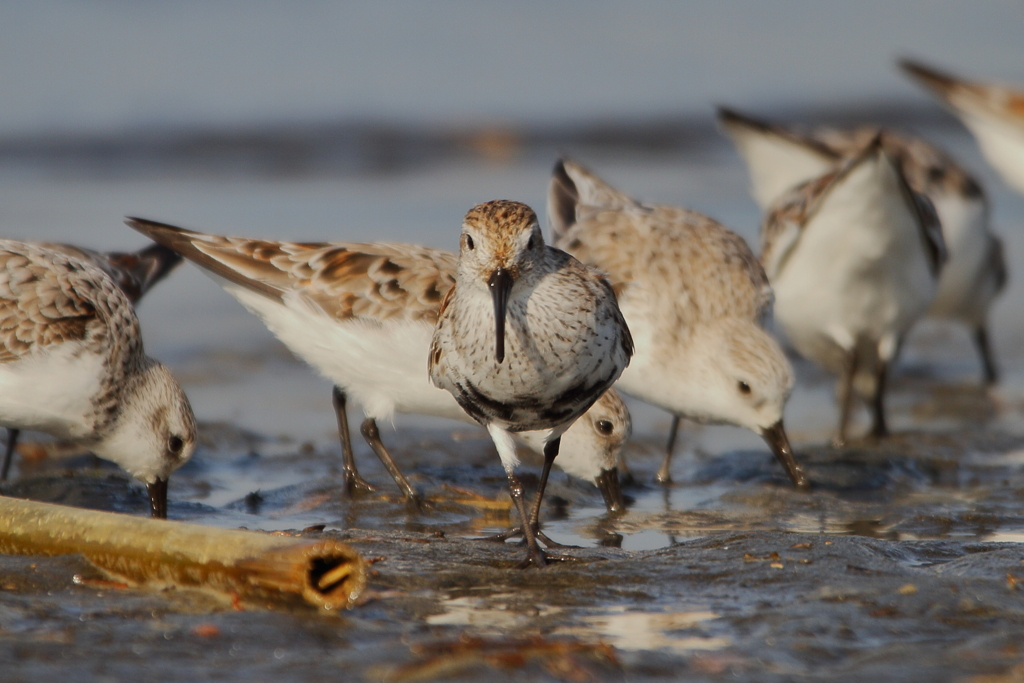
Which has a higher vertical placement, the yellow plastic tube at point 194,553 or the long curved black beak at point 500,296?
the long curved black beak at point 500,296

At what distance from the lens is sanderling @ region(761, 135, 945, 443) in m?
7.97

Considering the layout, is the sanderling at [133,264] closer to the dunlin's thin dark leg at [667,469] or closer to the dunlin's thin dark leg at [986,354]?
the dunlin's thin dark leg at [667,469]

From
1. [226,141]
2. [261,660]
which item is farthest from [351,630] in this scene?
[226,141]

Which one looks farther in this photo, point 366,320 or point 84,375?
point 366,320

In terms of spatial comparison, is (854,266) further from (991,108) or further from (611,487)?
(611,487)

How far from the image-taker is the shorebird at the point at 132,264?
7.34 meters

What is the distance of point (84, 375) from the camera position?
609 cm

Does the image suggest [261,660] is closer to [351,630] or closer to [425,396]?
[351,630]

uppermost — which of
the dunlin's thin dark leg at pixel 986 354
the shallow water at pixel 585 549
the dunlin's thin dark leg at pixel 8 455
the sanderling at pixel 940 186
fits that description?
the sanderling at pixel 940 186

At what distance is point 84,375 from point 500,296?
8.74 ft

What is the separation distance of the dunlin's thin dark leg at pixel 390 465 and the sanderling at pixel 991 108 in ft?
15.2

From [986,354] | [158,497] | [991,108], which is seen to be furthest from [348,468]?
[986,354]

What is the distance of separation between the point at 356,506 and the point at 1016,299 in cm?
879

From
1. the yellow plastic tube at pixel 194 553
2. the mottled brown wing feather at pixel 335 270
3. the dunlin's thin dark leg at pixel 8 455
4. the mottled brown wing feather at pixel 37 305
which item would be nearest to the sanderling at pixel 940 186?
the mottled brown wing feather at pixel 335 270
